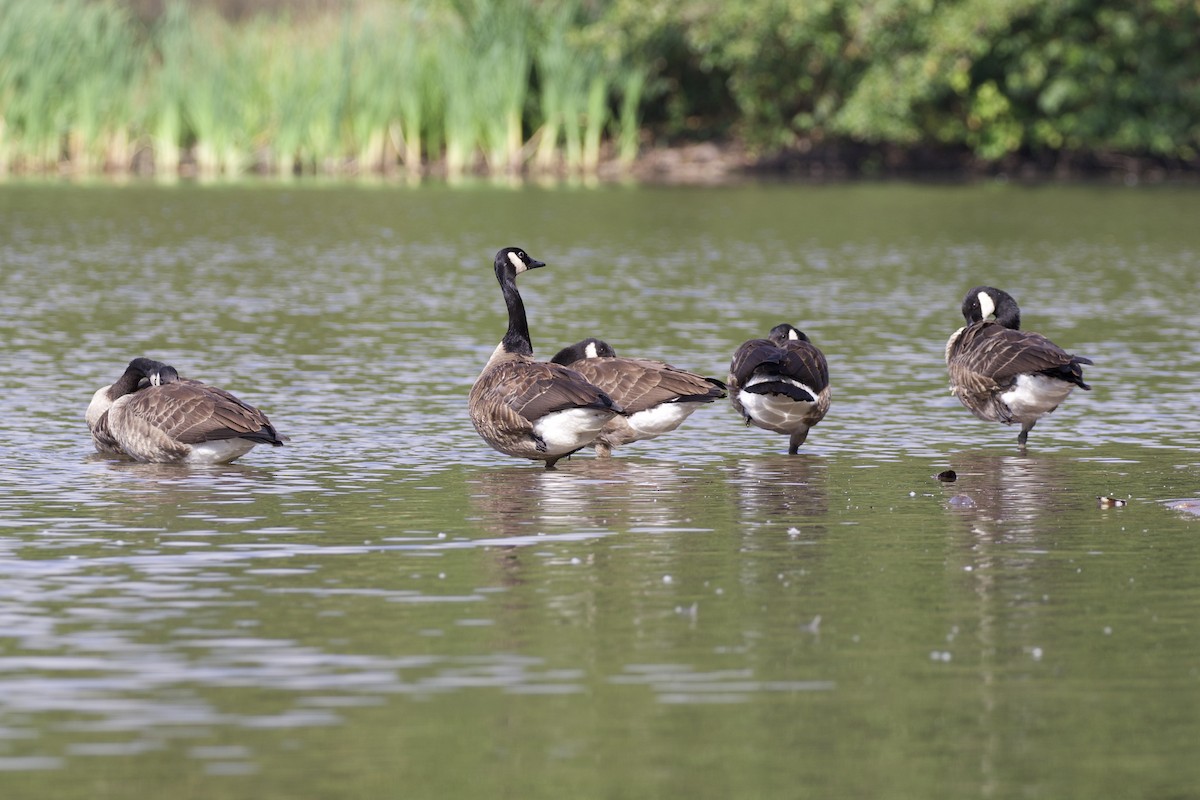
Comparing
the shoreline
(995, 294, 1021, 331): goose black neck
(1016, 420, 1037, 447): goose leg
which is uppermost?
the shoreline

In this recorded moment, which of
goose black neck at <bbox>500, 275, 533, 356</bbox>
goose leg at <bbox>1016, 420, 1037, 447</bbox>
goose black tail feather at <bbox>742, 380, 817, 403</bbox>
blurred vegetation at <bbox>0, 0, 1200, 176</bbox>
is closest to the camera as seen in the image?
goose black tail feather at <bbox>742, 380, 817, 403</bbox>

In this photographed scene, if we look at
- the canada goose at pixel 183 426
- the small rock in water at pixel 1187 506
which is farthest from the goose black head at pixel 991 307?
the canada goose at pixel 183 426

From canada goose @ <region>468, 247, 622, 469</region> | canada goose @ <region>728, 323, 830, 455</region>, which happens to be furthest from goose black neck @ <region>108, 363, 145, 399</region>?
canada goose @ <region>728, 323, 830, 455</region>

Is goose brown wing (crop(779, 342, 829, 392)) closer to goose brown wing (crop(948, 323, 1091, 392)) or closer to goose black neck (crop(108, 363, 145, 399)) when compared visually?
goose brown wing (crop(948, 323, 1091, 392))

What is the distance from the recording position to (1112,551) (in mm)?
10523

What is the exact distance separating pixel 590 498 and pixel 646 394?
1.67 m

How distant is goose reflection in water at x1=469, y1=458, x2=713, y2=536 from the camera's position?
448 inches

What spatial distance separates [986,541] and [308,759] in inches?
197

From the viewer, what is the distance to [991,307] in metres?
15.8

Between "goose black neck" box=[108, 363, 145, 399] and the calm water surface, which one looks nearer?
the calm water surface

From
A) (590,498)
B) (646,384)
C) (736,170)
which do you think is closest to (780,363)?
(646,384)

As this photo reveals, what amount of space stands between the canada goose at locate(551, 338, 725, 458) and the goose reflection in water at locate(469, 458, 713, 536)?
247 mm

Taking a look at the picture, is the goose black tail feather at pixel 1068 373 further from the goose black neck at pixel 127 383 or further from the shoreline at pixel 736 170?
the shoreline at pixel 736 170

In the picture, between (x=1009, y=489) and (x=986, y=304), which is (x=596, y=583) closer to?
(x=1009, y=489)
